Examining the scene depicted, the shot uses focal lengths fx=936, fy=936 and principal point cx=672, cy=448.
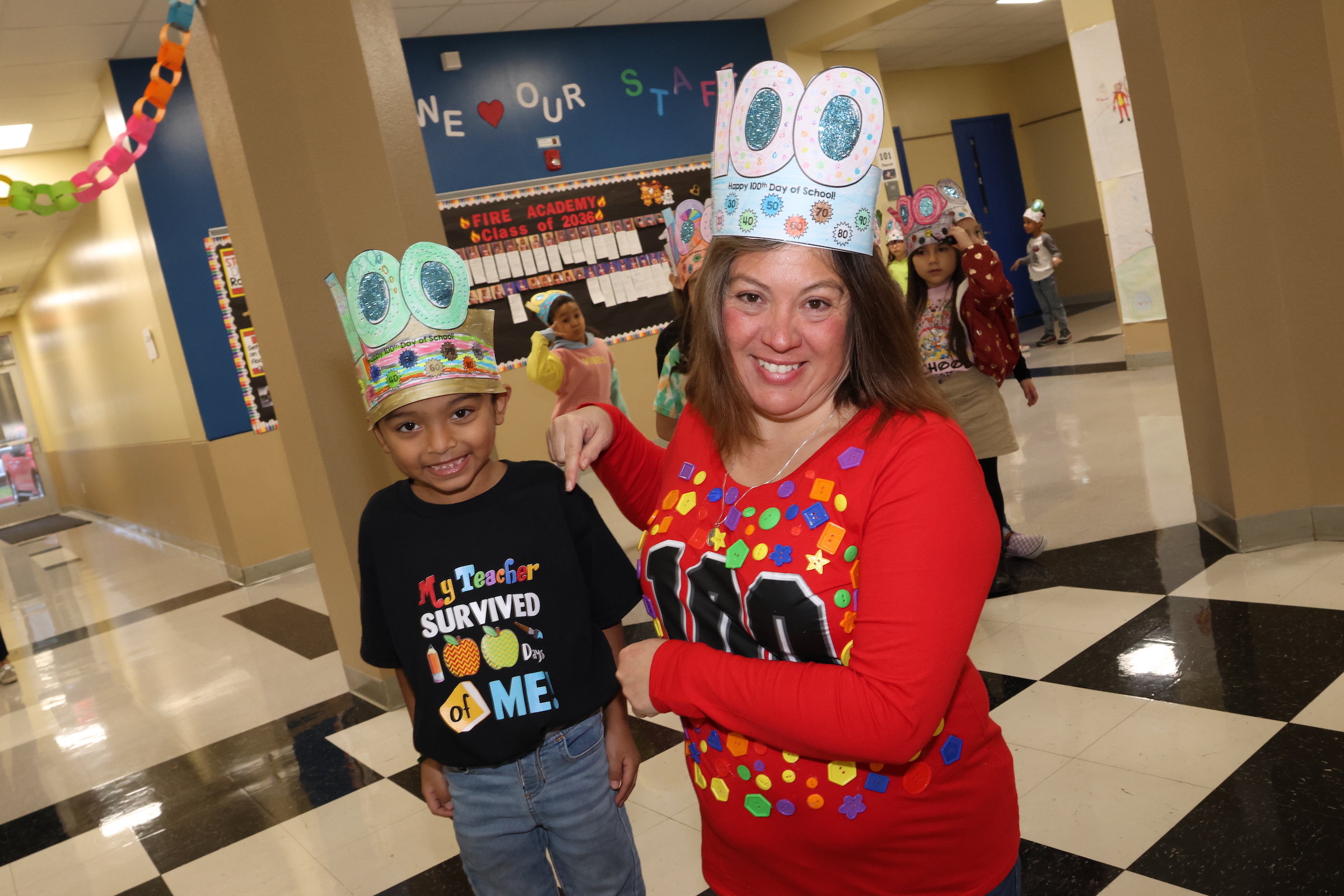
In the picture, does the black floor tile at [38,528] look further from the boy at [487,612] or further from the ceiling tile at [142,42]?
the boy at [487,612]

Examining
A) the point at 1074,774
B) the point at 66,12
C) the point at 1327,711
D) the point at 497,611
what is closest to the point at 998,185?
the point at 66,12

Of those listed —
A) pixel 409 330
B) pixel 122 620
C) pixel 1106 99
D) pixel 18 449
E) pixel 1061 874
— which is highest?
pixel 1106 99

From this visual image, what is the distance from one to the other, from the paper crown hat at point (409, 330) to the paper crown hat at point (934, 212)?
6.95 feet

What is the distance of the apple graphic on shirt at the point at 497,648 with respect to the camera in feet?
4.20

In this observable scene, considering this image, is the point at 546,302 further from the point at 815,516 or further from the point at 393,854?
the point at 815,516

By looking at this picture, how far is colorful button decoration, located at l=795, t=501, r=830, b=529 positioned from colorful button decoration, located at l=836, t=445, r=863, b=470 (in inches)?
1.7

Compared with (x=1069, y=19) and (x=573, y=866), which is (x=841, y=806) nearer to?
(x=573, y=866)

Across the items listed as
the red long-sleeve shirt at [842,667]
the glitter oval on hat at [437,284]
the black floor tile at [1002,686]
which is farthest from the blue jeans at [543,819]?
the black floor tile at [1002,686]

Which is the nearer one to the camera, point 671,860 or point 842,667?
Result: point 842,667

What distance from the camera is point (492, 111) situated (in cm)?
629

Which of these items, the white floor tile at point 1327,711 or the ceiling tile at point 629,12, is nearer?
the white floor tile at point 1327,711

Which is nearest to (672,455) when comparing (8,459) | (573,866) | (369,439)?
(573,866)

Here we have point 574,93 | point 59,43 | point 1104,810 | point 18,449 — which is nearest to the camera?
point 1104,810

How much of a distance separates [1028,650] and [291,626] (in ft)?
11.0
